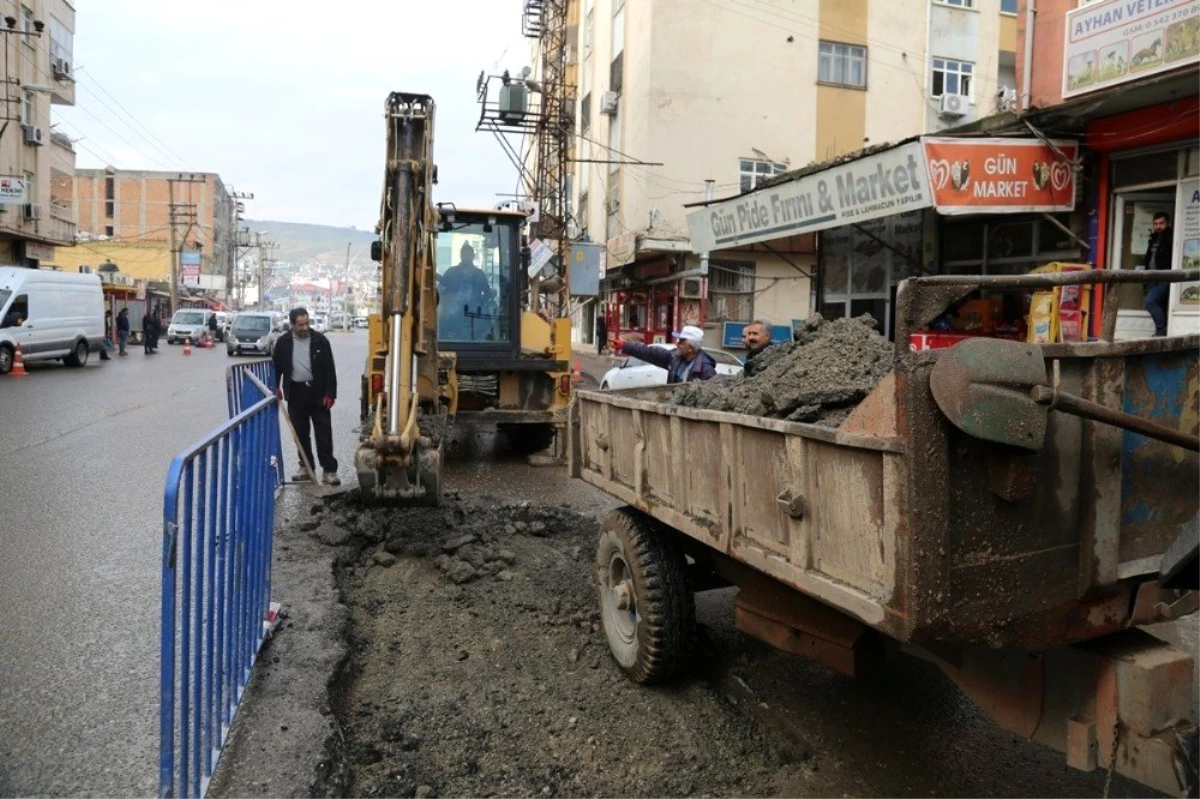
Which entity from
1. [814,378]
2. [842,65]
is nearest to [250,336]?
[842,65]

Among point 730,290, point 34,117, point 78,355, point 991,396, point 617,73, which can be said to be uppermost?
point 617,73

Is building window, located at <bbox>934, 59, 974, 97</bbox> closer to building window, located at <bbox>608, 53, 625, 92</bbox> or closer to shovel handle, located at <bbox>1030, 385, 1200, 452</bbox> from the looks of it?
building window, located at <bbox>608, 53, 625, 92</bbox>

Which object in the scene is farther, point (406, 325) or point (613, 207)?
point (613, 207)

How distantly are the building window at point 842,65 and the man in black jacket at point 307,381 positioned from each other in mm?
25736

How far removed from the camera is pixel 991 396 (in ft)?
7.39

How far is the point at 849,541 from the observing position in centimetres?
270

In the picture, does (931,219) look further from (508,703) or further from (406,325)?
(508,703)

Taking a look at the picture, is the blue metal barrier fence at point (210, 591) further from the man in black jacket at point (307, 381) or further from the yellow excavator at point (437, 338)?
the man in black jacket at point (307, 381)

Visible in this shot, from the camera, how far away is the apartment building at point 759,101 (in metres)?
29.5

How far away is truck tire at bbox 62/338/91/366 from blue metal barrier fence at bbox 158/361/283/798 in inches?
959

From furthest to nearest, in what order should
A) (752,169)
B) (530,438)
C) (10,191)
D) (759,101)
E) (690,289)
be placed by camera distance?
(752,169) < (759,101) < (690,289) < (10,191) < (530,438)

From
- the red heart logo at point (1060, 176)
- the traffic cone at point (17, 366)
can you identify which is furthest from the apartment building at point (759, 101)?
the red heart logo at point (1060, 176)

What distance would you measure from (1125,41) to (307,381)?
8837 mm

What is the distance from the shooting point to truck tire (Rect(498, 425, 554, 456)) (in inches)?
462
